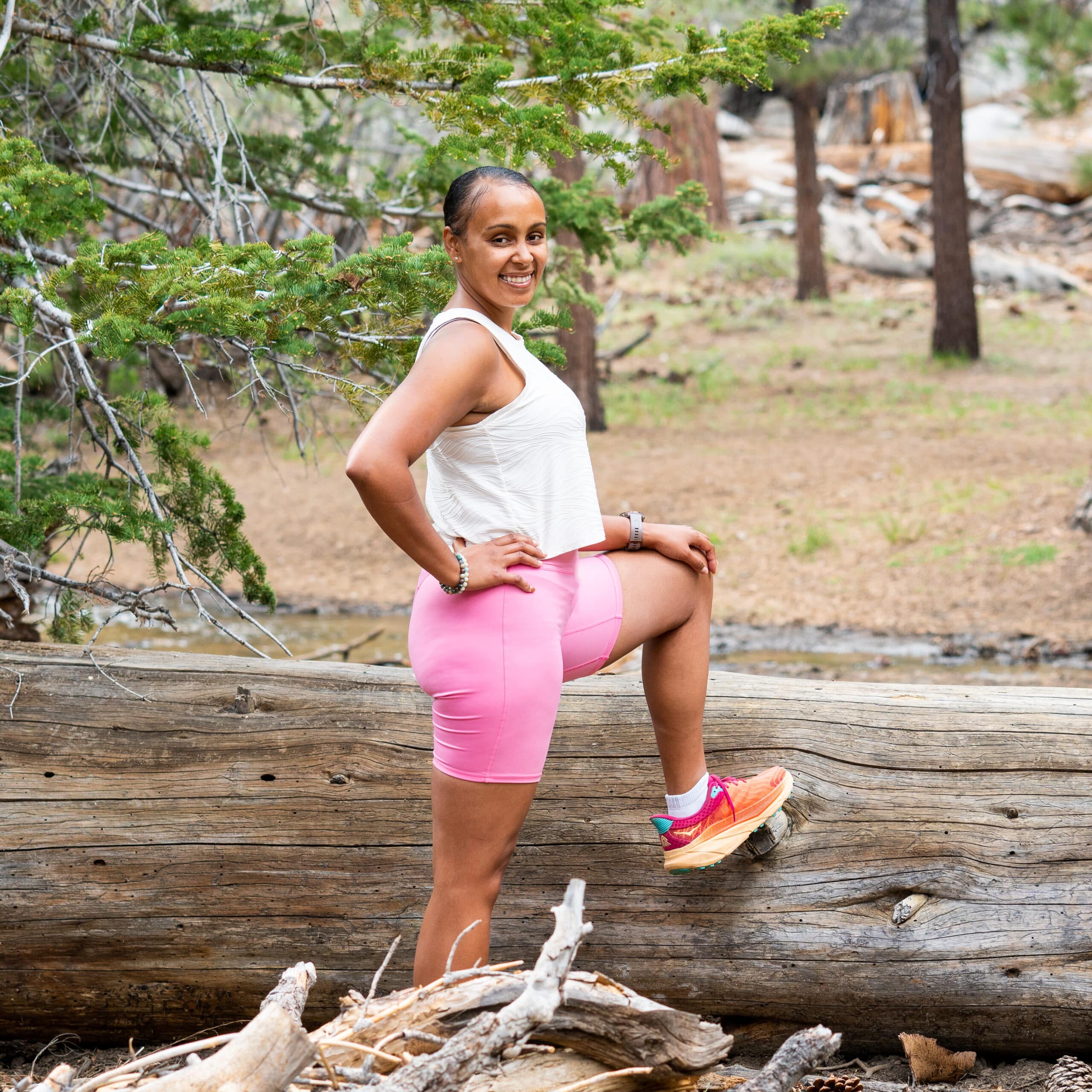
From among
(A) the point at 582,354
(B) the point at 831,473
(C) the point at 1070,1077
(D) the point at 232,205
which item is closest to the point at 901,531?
(B) the point at 831,473

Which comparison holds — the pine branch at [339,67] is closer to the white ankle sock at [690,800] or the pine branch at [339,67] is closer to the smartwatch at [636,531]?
the smartwatch at [636,531]

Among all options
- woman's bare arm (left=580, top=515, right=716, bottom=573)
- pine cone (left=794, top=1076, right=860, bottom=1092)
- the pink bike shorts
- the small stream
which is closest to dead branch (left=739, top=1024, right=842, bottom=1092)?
pine cone (left=794, top=1076, right=860, bottom=1092)

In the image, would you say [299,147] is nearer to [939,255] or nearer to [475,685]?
[475,685]

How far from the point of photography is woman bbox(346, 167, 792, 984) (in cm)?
233

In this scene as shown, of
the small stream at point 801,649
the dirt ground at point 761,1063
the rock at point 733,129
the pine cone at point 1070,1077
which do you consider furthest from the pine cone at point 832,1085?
the rock at point 733,129

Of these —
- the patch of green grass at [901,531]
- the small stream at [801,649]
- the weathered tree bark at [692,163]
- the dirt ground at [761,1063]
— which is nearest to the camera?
the dirt ground at [761,1063]

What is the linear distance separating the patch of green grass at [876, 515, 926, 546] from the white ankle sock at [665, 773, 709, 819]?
242 inches

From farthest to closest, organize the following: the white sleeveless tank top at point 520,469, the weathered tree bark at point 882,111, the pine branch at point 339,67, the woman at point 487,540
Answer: the weathered tree bark at point 882,111 → the pine branch at point 339,67 → the white sleeveless tank top at point 520,469 → the woman at point 487,540

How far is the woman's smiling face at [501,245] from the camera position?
A: 7.94 feet

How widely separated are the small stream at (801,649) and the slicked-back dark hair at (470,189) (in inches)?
165

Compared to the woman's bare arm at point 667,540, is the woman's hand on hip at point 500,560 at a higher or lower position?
higher

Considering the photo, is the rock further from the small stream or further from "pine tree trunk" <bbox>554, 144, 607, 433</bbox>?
the small stream

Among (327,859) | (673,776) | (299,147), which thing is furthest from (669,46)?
(327,859)

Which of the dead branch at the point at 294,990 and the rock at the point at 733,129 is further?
the rock at the point at 733,129
